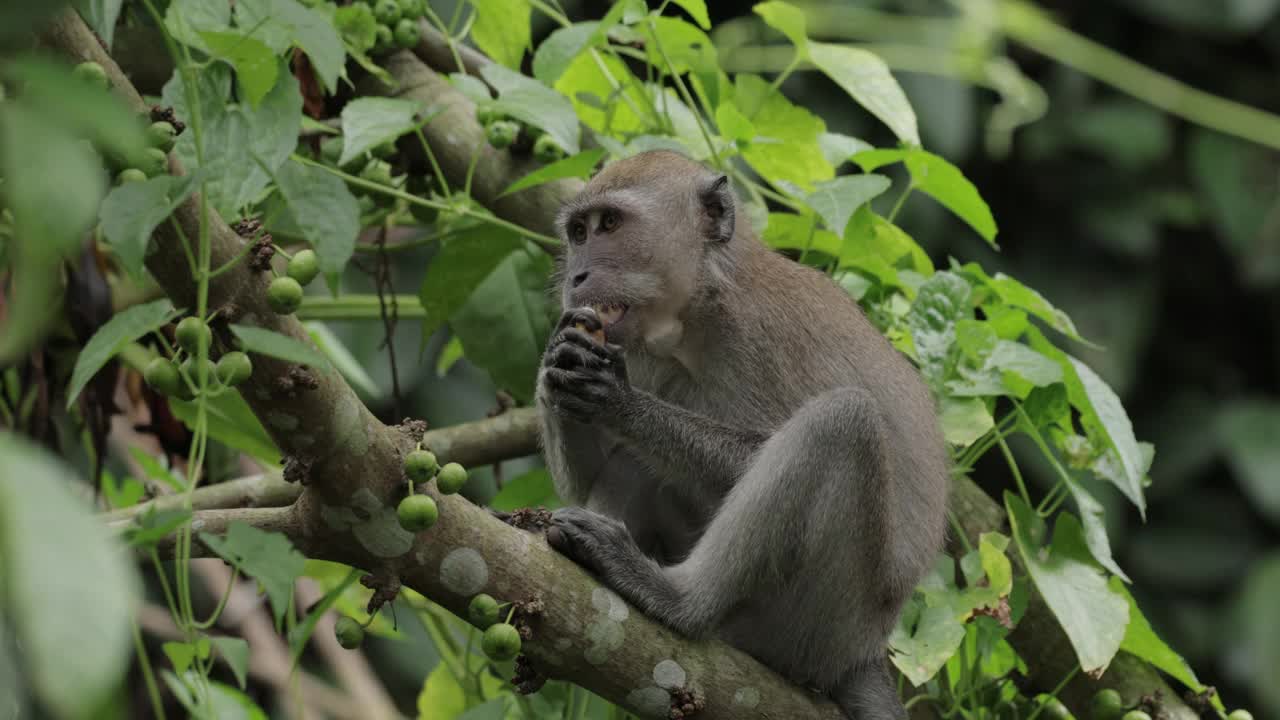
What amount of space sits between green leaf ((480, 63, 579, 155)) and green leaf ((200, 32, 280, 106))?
106 cm

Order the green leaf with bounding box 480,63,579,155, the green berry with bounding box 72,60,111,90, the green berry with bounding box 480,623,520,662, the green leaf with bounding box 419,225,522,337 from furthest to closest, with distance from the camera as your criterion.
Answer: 1. the green leaf with bounding box 419,225,522,337
2. the green leaf with bounding box 480,63,579,155
3. the green berry with bounding box 480,623,520,662
4. the green berry with bounding box 72,60,111,90

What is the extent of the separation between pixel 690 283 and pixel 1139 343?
5.84 m

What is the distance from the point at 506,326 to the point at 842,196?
1075mm

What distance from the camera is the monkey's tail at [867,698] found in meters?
3.49

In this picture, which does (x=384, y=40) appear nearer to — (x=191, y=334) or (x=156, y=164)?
(x=156, y=164)

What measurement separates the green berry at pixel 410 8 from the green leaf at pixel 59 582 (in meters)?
3.56

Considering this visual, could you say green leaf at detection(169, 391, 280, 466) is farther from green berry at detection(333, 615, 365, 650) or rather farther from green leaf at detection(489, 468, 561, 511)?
green berry at detection(333, 615, 365, 650)

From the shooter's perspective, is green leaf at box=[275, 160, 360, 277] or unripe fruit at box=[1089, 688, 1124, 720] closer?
green leaf at box=[275, 160, 360, 277]

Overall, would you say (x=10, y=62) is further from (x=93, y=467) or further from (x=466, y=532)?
(x=93, y=467)

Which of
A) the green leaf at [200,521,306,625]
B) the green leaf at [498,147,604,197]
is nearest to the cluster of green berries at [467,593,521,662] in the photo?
the green leaf at [200,521,306,625]

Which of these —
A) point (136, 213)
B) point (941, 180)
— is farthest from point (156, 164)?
point (941, 180)

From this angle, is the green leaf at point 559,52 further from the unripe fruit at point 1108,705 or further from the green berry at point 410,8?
the unripe fruit at point 1108,705

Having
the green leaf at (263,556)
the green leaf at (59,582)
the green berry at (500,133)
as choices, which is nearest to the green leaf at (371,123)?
the green berry at (500,133)

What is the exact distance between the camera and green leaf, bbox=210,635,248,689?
2193 mm
